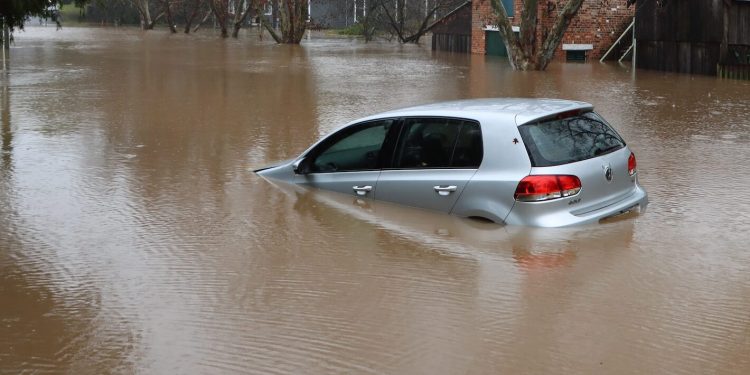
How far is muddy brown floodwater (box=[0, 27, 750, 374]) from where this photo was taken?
5.61 meters

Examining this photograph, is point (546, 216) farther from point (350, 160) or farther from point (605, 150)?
point (350, 160)

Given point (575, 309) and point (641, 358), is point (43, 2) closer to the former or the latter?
point (575, 309)

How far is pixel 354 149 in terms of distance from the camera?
9461 mm

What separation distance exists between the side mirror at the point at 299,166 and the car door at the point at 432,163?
1188 millimetres

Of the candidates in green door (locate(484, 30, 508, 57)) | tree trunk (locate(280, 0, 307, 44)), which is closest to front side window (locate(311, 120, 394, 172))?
green door (locate(484, 30, 508, 57))

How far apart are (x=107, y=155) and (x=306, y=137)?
2.90 meters

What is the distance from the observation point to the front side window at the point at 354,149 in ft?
30.1

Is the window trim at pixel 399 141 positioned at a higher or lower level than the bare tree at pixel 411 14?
lower

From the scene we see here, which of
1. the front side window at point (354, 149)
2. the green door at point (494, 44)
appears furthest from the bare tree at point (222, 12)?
the front side window at point (354, 149)

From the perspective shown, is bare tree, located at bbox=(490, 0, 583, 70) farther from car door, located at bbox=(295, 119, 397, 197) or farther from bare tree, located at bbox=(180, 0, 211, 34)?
bare tree, located at bbox=(180, 0, 211, 34)

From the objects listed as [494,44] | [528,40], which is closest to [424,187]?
[528,40]

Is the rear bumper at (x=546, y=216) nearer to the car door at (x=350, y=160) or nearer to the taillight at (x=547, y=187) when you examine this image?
the taillight at (x=547, y=187)

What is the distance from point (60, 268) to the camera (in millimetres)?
7535

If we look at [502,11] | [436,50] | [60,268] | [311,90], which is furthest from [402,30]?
[60,268]
